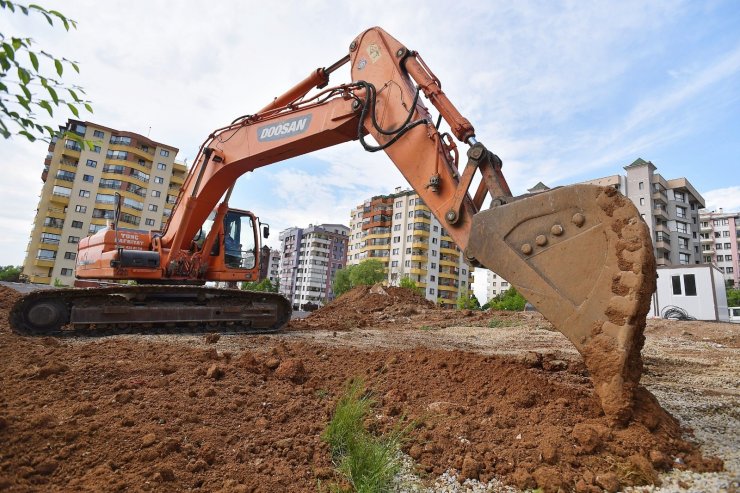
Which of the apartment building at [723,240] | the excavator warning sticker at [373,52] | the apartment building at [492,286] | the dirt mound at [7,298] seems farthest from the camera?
the apartment building at [492,286]

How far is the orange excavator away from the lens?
8.48ft

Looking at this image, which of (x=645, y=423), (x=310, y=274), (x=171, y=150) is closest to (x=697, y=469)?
(x=645, y=423)

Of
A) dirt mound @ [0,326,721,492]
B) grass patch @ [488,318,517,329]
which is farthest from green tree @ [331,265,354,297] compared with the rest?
dirt mound @ [0,326,721,492]

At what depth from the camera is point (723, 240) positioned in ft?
254

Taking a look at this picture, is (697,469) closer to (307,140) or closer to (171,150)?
(307,140)

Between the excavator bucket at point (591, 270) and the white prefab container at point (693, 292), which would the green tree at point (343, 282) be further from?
the excavator bucket at point (591, 270)

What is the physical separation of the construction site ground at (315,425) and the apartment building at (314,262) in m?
85.3

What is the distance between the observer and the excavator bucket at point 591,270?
2.46 m

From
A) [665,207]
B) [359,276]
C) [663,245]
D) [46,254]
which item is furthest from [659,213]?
[46,254]

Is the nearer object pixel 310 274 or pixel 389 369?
pixel 389 369

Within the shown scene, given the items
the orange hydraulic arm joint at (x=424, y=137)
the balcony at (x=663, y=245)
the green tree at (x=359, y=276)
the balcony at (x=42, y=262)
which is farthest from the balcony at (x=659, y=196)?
the balcony at (x=42, y=262)

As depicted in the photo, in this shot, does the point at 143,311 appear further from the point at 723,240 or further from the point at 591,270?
the point at 723,240

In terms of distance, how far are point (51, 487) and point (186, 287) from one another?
5.57m

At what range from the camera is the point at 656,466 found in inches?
82.9
